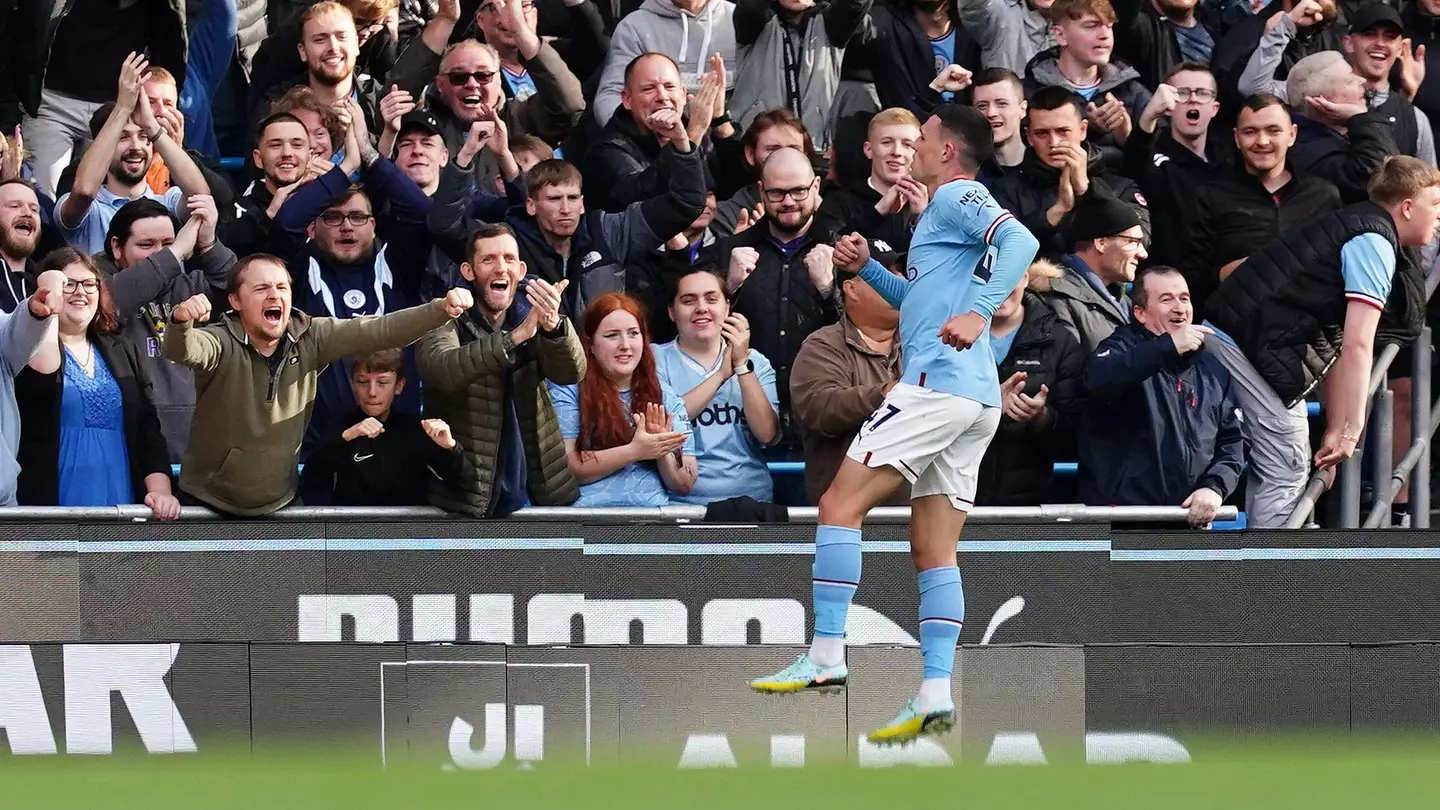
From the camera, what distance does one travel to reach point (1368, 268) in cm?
962

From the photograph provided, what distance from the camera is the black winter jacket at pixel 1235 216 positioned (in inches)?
422

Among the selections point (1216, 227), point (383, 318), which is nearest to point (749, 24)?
point (1216, 227)

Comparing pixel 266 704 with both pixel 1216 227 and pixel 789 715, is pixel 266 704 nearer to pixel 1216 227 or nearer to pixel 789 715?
pixel 789 715

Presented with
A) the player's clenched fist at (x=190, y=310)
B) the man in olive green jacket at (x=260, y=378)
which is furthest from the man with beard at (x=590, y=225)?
the player's clenched fist at (x=190, y=310)

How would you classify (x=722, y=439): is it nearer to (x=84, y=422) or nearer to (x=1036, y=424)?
(x=1036, y=424)

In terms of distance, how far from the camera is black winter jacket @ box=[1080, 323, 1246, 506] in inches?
374

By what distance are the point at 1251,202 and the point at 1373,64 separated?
1511 millimetres

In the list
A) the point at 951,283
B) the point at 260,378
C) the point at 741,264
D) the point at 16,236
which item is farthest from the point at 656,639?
the point at 16,236

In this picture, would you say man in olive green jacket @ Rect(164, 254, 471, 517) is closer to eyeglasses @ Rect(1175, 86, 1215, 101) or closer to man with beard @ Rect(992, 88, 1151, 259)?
man with beard @ Rect(992, 88, 1151, 259)

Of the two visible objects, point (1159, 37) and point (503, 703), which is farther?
point (1159, 37)

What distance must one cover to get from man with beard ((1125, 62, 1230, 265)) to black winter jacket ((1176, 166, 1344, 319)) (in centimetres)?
6

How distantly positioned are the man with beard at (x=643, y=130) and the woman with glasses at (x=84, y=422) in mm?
2747

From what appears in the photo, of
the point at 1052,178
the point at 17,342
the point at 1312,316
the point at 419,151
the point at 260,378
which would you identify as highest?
the point at 419,151

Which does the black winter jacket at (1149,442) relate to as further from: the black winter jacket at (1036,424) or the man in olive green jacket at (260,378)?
the man in olive green jacket at (260,378)
